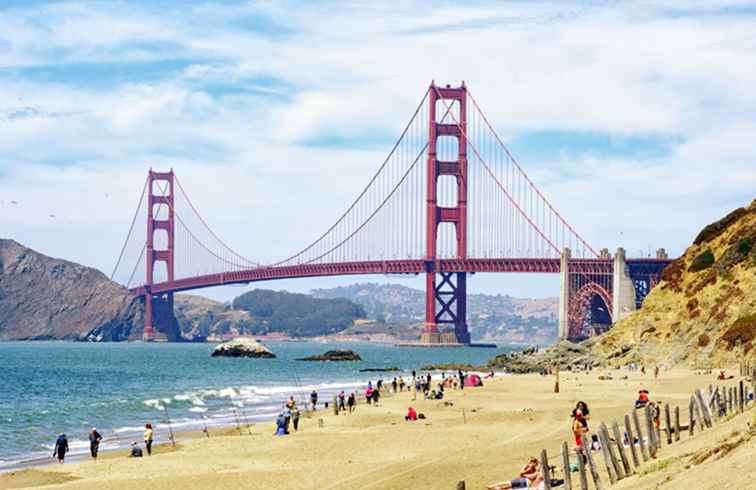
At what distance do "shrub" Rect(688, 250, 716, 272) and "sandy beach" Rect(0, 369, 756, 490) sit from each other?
2201 cm

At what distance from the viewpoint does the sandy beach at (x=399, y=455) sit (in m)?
20.1

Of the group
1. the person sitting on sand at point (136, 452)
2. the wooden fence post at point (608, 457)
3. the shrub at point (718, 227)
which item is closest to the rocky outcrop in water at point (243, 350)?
the shrub at point (718, 227)

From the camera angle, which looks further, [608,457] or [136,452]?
[136,452]

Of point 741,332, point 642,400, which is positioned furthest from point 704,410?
point 741,332

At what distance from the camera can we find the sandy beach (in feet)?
66.1

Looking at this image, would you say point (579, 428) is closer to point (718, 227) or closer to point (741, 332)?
point (741, 332)

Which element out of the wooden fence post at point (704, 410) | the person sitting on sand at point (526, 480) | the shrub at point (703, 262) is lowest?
the person sitting on sand at point (526, 480)

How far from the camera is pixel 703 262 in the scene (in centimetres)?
6619

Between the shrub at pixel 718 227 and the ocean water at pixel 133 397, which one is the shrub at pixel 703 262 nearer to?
the shrub at pixel 718 227

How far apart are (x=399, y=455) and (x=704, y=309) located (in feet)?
120

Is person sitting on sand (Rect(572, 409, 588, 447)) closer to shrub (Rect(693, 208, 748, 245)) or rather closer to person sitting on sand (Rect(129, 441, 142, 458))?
person sitting on sand (Rect(129, 441, 142, 458))

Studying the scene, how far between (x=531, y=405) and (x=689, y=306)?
2264 cm

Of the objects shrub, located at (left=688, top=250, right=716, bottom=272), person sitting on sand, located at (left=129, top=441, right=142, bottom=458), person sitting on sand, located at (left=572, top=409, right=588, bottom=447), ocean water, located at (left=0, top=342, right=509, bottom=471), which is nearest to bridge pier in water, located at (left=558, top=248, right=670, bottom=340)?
ocean water, located at (left=0, top=342, right=509, bottom=471)

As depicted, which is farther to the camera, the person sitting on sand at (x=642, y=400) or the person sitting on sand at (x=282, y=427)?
the person sitting on sand at (x=282, y=427)
